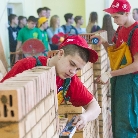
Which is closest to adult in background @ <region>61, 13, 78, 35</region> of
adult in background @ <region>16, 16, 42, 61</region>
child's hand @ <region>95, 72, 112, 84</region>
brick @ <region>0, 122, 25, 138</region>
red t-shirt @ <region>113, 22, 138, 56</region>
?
adult in background @ <region>16, 16, 42, 61</region>

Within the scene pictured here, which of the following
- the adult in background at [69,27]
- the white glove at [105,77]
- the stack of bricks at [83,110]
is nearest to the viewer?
the stack of bricks at [83,110]

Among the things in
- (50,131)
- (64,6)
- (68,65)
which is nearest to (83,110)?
(68,65)

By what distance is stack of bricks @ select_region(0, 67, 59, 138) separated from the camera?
121 cm

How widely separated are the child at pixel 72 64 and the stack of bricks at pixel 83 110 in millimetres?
593

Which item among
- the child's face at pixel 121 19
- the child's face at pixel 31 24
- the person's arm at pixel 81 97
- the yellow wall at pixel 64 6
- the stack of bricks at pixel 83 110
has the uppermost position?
the yellow wall at pixel 64 6

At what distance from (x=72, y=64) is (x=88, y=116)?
368 mm

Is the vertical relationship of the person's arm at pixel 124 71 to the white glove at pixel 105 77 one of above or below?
above

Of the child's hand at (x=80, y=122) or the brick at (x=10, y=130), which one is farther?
the child's hand at (x=80, y=122)

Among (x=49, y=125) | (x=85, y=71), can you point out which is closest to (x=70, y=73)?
(x=49, y=125)

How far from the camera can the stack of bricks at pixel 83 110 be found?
2.85m

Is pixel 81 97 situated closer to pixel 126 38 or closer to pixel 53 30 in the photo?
pixel 126 38

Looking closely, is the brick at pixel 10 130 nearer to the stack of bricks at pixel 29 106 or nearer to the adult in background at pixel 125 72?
the stack of bricks at pixel 29 106

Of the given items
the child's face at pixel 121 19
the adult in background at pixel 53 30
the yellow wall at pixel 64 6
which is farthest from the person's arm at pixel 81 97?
the yellow wall at pixel 64 6

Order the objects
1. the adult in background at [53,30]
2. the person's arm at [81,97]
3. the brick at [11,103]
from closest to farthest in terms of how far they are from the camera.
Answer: the brick at [11,103], the person's arm at [81,97], the adult in background at [53,30]
